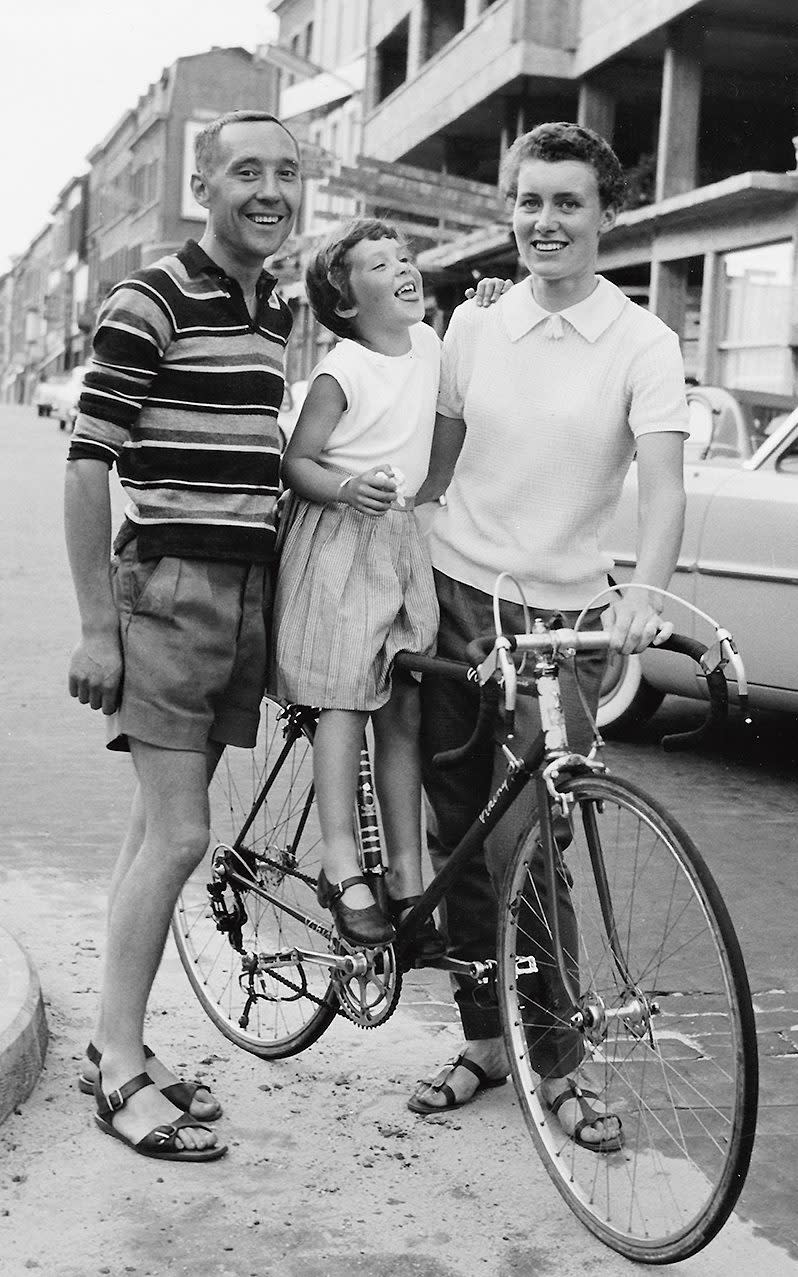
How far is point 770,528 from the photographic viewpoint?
7562mm

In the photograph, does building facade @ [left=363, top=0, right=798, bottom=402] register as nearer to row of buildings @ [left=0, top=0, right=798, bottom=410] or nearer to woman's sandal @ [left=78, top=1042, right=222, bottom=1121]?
row of buildings @ [left=0, top=0, right=798, bottom=410]

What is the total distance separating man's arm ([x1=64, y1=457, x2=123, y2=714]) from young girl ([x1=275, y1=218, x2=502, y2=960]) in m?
0.36

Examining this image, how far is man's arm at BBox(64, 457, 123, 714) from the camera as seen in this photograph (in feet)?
11.6

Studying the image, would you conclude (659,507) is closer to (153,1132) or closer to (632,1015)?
(632,1015)

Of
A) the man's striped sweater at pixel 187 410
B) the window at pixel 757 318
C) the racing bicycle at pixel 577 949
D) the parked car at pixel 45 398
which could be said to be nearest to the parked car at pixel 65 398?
the parked car at pixel 45 398

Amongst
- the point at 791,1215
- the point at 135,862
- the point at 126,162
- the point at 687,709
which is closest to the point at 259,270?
the point at 135,862

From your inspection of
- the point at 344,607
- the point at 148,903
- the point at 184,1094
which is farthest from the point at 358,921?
the point at 344,607

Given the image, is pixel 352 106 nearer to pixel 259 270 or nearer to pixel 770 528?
pixel 770 528

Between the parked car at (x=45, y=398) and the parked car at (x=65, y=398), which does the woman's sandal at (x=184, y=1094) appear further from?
the parked car at (x=45, y=398)

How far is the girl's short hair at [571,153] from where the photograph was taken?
3.71m

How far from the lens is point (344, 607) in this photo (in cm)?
372


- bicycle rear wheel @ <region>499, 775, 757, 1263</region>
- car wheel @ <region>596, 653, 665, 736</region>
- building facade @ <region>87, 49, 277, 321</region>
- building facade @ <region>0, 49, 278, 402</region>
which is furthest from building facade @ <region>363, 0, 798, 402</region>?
building facade @ <region>87, 49, 277, 321</region>

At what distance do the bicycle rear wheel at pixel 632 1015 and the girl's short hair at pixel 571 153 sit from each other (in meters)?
1.29

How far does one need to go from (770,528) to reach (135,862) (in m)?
4.44
